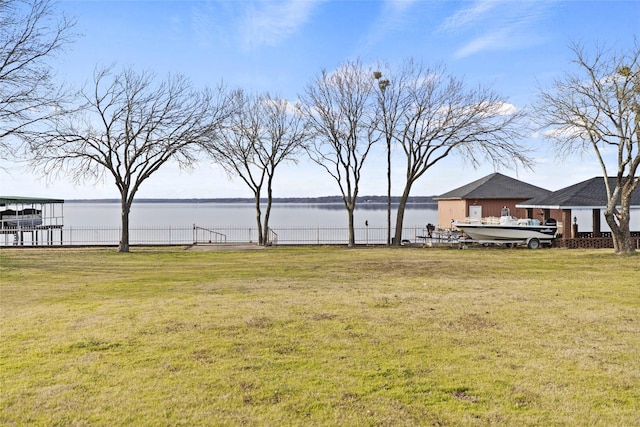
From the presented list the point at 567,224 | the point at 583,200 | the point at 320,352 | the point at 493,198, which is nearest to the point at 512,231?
the point at 567,224

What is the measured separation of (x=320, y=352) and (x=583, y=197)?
26.7m

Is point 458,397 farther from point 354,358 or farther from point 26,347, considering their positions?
point 26,347

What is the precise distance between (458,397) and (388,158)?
83.4 ft

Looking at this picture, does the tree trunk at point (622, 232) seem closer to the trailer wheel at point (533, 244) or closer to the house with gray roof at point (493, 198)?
the trailer wheel at point (533, 244)

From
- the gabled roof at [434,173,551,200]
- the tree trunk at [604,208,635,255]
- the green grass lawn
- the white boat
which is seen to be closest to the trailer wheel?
the white boat

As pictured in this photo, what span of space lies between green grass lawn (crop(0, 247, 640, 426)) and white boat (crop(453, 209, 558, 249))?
45.3ft

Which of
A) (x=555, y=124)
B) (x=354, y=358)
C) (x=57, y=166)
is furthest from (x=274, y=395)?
(x=57, y=166)

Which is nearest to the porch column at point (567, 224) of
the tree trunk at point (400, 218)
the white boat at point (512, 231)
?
the white boat at point (512, 231)

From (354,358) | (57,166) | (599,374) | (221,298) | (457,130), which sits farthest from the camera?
(457,130)

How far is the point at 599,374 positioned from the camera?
6.25 m

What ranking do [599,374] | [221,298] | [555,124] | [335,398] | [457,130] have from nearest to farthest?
[335,398]
[599,374]
[221,298]
[555,124]
[457,130]

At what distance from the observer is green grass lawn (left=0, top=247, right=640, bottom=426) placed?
5.20 meters

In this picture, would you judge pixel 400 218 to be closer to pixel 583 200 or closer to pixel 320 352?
pixel 583 200

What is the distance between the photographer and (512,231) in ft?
91.7
